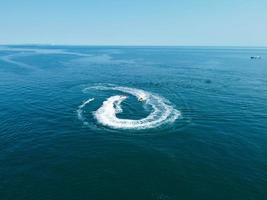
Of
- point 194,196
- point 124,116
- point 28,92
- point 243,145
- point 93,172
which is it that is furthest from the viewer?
point 28,92

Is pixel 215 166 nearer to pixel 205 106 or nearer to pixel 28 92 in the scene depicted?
pixel 205 106

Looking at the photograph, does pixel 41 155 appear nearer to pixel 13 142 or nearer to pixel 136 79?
pixel 13 142

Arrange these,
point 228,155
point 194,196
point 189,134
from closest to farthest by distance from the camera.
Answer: point 194,196
point 228,155
point 189,134

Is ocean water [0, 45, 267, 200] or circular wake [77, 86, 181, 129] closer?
ocean water [0, 45, 267, 200]

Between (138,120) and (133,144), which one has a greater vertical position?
(138,120)

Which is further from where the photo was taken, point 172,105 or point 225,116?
point 172,105

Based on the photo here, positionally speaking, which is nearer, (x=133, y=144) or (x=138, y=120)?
(x=133, y=144)

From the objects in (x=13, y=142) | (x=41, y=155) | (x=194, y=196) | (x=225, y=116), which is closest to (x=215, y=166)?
(x=194, y=196)

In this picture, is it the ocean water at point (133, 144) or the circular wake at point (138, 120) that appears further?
the circular wake at point (138, 120)
